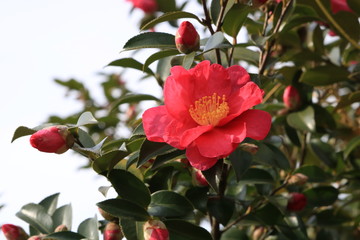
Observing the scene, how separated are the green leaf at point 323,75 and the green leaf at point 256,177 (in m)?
0.28

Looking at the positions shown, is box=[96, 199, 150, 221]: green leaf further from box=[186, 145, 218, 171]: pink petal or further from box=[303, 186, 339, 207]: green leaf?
box=[303, 186, 339, 207]: green leaf

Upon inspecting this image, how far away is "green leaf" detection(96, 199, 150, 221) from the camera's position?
39.6 inches

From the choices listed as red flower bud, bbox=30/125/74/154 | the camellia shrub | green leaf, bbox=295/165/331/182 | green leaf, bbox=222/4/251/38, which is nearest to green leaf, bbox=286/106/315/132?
the camellia shrub

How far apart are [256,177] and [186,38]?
0.50m

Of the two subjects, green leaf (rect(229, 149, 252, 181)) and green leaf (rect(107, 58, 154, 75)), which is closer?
green leaf (rect(229, 149, 252, 181))

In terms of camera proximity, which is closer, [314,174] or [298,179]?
[298,179]

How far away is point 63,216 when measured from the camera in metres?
1.29

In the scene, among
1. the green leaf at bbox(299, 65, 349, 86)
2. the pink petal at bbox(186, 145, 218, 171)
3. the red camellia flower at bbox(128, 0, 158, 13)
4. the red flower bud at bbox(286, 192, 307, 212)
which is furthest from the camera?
the red camellia flower at bbox(128, 0, 158, 13)

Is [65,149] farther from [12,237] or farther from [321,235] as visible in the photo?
[321,235]

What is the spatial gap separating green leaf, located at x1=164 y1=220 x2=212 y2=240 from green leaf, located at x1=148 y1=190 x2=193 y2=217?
0.8 inches

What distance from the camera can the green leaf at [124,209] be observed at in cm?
100

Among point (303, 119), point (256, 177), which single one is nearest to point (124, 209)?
point (256, 177)

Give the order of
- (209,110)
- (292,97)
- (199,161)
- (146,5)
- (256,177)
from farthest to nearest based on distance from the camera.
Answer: (146,5), (292,97), (256,177), (209,110), (199,161)

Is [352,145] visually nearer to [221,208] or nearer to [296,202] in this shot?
[296,202]
